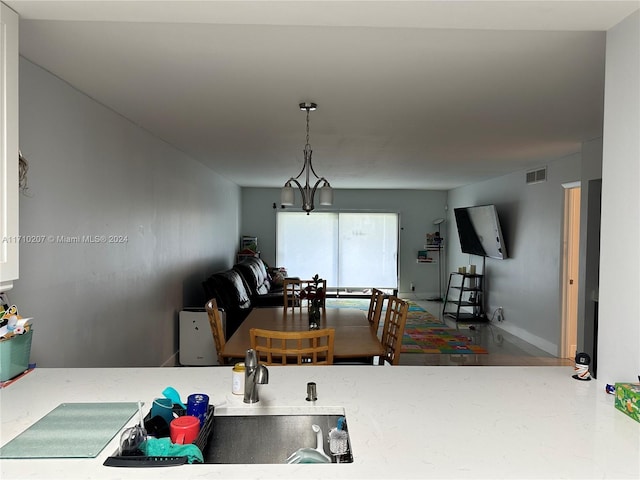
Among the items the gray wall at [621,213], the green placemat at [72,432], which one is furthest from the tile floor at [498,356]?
the green placemat at [72,432]

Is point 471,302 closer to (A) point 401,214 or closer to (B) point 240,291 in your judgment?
(A) point 401,214

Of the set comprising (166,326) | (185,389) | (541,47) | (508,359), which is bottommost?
(508,359)

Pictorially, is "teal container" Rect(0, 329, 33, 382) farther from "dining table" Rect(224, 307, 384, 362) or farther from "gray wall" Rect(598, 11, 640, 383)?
"gray wall" Rect(598, 11, 640, 383)

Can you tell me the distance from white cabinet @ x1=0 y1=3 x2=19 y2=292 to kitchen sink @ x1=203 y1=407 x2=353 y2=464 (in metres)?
0.90

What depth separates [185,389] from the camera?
173 cm

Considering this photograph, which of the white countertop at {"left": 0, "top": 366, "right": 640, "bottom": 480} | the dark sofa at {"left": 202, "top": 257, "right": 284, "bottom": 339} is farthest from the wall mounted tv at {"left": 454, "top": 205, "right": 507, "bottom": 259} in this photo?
the white countertop at {"left": 0, "top": 366, "right": 640, "bottom": 480}

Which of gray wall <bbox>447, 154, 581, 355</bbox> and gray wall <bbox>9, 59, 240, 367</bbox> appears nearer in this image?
gray wall <bbox>9, 59, 240, 367</bbox>

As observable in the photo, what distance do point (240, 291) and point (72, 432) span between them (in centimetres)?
453

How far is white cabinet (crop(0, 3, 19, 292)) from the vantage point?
157 centimetres

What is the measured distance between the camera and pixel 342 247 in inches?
403

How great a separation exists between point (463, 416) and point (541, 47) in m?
1.79

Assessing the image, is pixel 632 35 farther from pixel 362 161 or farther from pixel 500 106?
pixel 362 161

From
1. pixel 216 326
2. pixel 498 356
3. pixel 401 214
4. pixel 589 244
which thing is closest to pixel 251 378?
pixel 216 326

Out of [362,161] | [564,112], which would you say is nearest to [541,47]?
[564,112]
